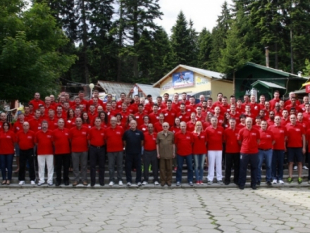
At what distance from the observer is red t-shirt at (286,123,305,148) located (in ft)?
31.1

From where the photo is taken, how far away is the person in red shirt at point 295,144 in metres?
9.48

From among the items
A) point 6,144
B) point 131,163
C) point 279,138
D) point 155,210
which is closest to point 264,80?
point 279,138

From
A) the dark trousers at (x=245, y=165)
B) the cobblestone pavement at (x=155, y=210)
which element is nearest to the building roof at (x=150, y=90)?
the dark trousers at (x=245, y=165)

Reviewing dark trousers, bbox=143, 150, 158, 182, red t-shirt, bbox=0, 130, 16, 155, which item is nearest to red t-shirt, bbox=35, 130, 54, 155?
red t-shirt, bbox=0, 130, 16, 155

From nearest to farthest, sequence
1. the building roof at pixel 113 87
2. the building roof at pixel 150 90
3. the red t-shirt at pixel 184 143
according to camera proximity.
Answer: the red t-shirt at pixel 184 143
the building roof at pixel 113 87
the building roof at pixel 150 90

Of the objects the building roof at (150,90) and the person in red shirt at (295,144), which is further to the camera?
the building roof at (150,90)

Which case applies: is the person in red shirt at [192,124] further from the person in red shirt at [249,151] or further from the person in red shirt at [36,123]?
the person in red shirt at [36,123]

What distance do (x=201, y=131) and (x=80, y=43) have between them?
1312 inches

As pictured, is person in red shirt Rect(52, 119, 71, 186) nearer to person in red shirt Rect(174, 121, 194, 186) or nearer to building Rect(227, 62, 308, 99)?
person in red shirt Rect(174, 121, 194, 186)

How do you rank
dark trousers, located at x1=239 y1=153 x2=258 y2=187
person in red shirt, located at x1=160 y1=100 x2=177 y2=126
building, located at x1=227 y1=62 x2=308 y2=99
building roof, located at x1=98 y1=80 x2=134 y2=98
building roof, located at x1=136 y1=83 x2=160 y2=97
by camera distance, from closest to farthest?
dark trousers, located at x1=239 y1=153 x2=258 y2=187 → person in red shirt, located at x1=160 y1=100 x2=177 y2=126 → building, located at x1=227 y1=62 x2=308 y2=99 → building roof, located at x1=98 y1=80 x2=134 y2=98 → building roof, located at x1=136 y1=83 x2=160 y2=97

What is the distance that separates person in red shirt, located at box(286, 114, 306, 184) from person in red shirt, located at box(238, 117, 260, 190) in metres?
1.19

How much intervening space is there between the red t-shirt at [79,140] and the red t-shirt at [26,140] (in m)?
1.26

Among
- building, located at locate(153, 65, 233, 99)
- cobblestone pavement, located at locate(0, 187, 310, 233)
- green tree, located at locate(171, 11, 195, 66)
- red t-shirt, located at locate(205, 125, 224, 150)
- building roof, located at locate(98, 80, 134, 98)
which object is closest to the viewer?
cobblestone pavement, located at locate(0, 187, 310, 233)

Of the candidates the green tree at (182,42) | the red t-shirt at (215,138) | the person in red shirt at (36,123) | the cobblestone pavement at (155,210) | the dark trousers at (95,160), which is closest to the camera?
the cobblestone pavement at (155,210)
